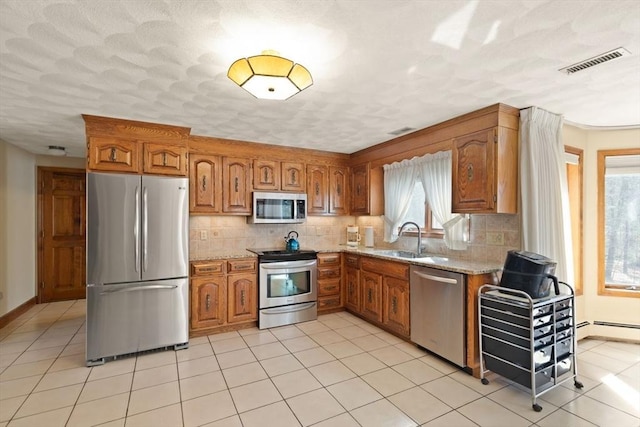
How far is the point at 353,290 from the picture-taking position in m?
4.30

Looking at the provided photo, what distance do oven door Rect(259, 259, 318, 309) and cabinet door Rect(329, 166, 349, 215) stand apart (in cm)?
103

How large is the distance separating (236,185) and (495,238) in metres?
3.05

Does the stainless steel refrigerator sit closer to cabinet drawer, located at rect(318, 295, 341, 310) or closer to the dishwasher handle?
cabinet drawer, located at rect(318, 295, 341, 310)

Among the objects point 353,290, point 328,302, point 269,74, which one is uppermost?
point 269,74

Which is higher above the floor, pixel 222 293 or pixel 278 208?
pixel 278 208

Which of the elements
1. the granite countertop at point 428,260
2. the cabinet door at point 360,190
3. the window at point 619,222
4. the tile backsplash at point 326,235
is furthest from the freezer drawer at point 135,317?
the window at point 619,222

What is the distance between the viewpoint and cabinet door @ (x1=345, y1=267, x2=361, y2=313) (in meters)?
4.20

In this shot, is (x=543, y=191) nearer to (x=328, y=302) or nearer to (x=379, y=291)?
(x=379, y=291)

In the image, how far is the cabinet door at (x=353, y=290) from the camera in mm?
4199

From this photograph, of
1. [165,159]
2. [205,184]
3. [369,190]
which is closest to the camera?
[165,159]

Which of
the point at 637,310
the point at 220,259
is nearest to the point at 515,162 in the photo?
the point at 637,310

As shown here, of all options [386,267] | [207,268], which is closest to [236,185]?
[207,268]

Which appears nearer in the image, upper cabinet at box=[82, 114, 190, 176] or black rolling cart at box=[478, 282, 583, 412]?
black rolling cart at box=[478, 282, 583, 412]

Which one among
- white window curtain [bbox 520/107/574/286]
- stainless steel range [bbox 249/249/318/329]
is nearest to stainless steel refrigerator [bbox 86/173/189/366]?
stainless steel range [bbox 249/249/318/329]
